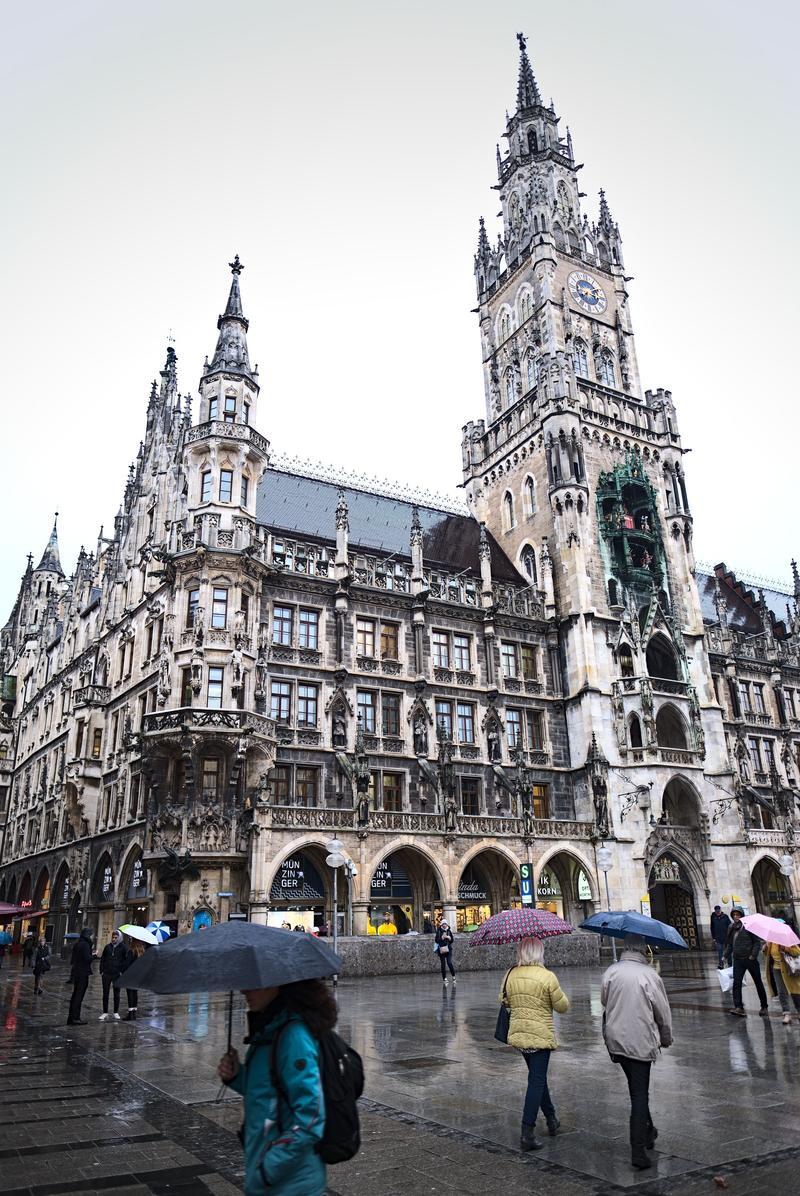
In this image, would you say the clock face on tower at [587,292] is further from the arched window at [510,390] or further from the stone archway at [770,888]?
the stone archway at [770,888]

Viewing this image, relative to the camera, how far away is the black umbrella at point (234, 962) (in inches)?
169

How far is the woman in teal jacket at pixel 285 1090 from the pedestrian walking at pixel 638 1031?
4038 millimetres

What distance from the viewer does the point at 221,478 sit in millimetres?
37281

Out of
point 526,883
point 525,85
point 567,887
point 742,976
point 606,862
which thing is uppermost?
point 525,85

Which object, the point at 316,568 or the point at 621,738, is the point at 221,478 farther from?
the point at 621,738

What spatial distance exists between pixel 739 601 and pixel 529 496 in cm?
1975

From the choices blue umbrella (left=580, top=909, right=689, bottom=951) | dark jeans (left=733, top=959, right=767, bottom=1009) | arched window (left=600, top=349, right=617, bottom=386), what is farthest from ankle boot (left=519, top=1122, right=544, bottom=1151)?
arched window (left=600, top=349, right=617, bottom=386)

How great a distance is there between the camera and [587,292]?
5425 centimetres

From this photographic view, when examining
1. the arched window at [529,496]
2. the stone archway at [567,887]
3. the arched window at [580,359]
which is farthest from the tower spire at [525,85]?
the stone archway at [567,887]

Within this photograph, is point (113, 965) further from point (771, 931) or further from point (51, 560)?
point (51, 560)

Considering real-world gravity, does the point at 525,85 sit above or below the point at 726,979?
above

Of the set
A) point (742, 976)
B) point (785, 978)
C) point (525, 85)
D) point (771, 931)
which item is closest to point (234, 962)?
point (771, 931)

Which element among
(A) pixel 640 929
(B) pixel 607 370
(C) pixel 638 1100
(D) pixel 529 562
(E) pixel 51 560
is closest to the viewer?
(C) pixel 638 1100

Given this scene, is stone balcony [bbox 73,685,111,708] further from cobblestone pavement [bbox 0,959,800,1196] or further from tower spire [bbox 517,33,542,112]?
tower spire [bbox 517,33,542,112]
